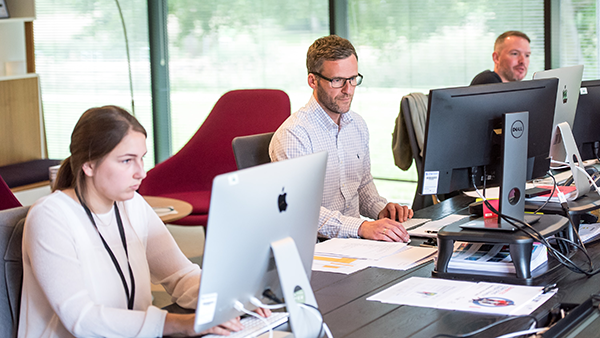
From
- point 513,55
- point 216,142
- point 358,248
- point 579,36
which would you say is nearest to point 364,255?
point 358,248

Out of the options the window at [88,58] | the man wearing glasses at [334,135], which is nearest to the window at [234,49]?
the window at [88,58]

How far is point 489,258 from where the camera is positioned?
1729mm

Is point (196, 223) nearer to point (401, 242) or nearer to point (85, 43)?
point (401, 242)

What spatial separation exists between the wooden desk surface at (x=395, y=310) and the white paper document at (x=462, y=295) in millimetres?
27

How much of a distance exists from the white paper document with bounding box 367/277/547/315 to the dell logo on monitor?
39 centimetres

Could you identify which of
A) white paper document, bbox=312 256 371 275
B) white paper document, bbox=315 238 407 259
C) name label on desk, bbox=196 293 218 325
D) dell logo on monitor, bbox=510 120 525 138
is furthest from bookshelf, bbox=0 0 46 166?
name label on desk, bbox=196 293 218 325

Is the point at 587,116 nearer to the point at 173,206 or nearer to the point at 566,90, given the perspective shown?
the point at 566,90

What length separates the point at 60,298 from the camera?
1386 mm

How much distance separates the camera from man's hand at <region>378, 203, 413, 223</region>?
2346 millimetres

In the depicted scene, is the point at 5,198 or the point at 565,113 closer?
the point at 565,113

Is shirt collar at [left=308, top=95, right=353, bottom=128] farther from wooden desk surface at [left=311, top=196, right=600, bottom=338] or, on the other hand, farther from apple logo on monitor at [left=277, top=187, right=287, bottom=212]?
apple logo on monitor at [left=277, top=187, right=287, bottom=212]

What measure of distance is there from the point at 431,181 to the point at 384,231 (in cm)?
41

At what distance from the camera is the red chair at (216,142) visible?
4.30m

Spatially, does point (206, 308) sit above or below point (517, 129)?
below
